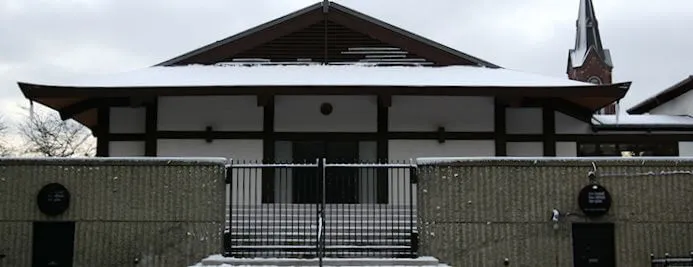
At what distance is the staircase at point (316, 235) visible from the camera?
1145 cm

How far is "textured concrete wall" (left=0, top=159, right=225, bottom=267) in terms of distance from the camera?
38.2 feet

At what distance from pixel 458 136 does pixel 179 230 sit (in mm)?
6775

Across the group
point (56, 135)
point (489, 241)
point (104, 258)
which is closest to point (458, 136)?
point (489, 241)

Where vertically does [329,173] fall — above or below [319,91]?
below

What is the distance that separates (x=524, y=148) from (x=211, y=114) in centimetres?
706

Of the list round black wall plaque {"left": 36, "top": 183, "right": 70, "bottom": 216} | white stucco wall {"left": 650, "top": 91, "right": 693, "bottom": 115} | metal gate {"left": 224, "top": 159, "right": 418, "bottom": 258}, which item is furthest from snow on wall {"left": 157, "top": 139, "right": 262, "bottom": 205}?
white stucco wall {"left": 650, "top": 91, "right": 693, "bottom": 115}

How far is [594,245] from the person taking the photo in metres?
11.7

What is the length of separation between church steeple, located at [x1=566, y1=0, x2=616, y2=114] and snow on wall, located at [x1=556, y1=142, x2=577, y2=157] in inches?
1759

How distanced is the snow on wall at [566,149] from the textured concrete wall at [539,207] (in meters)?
4.27

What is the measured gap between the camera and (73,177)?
469 inches

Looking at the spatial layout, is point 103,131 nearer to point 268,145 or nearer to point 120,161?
point 268,145

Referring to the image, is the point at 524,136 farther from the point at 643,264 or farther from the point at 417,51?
the point at 643,264

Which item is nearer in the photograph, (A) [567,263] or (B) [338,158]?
(A) [567,263]

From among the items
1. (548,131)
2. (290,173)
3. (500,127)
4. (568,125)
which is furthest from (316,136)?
(568,125)
